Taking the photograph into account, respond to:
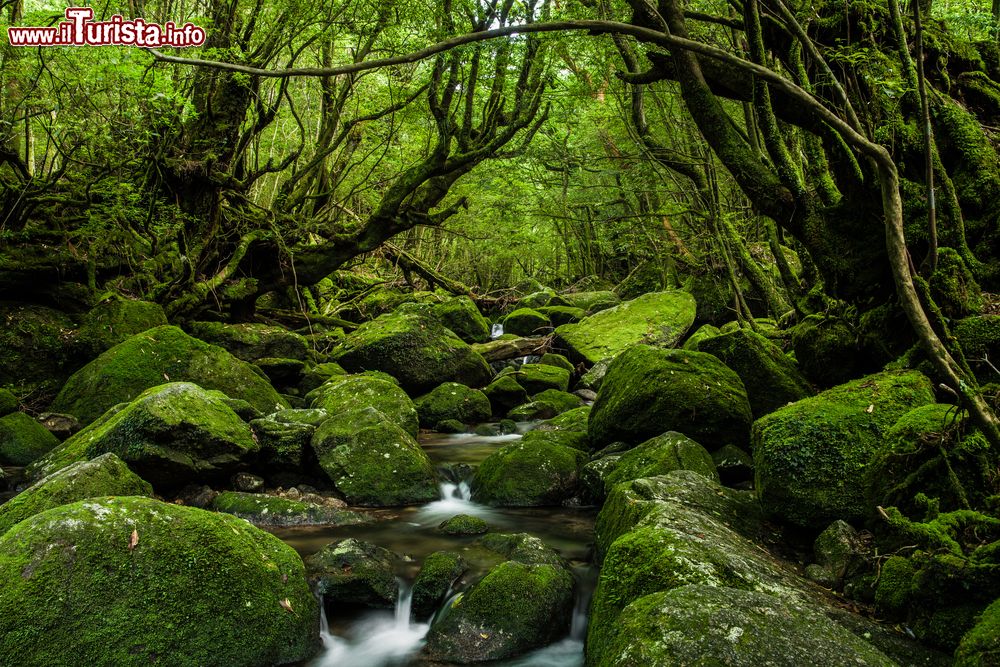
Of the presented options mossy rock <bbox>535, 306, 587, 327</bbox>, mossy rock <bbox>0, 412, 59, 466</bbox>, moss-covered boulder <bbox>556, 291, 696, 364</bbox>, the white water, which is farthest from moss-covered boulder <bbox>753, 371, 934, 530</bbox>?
mossy rock <bbox>535, 306, 587, 327</bbox>

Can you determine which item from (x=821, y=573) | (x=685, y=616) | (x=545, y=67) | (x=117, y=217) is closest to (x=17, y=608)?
(x=685, y=616)

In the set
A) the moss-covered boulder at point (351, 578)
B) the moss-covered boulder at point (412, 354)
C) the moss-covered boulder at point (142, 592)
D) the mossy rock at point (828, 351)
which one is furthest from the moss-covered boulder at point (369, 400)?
the mossy rock at point (828, 351)

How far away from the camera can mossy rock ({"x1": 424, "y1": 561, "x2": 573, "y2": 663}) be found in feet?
13.4

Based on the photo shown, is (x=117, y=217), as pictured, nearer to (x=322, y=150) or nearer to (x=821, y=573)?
(x=322, y=150)

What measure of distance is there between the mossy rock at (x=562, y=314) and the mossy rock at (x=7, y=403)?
13277mm

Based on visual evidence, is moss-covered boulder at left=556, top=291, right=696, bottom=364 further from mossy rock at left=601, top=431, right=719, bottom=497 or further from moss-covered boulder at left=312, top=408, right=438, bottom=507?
mossy rock at left=601, top=431, right=719, bottom=497

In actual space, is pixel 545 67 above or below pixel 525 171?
above

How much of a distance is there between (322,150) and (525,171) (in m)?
4.45

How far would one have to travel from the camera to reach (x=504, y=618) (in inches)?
165

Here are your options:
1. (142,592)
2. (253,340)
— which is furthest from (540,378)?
(142,592)

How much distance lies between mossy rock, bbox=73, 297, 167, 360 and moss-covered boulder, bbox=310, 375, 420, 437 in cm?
333

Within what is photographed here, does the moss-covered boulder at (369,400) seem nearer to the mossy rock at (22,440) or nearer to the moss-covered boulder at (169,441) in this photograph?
the moss-covered boulder at (169,441)

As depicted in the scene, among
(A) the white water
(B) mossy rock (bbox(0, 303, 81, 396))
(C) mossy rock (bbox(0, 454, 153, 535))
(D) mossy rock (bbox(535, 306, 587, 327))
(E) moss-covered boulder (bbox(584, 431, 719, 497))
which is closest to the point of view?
(A) the white water

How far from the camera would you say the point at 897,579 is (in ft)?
11.3
